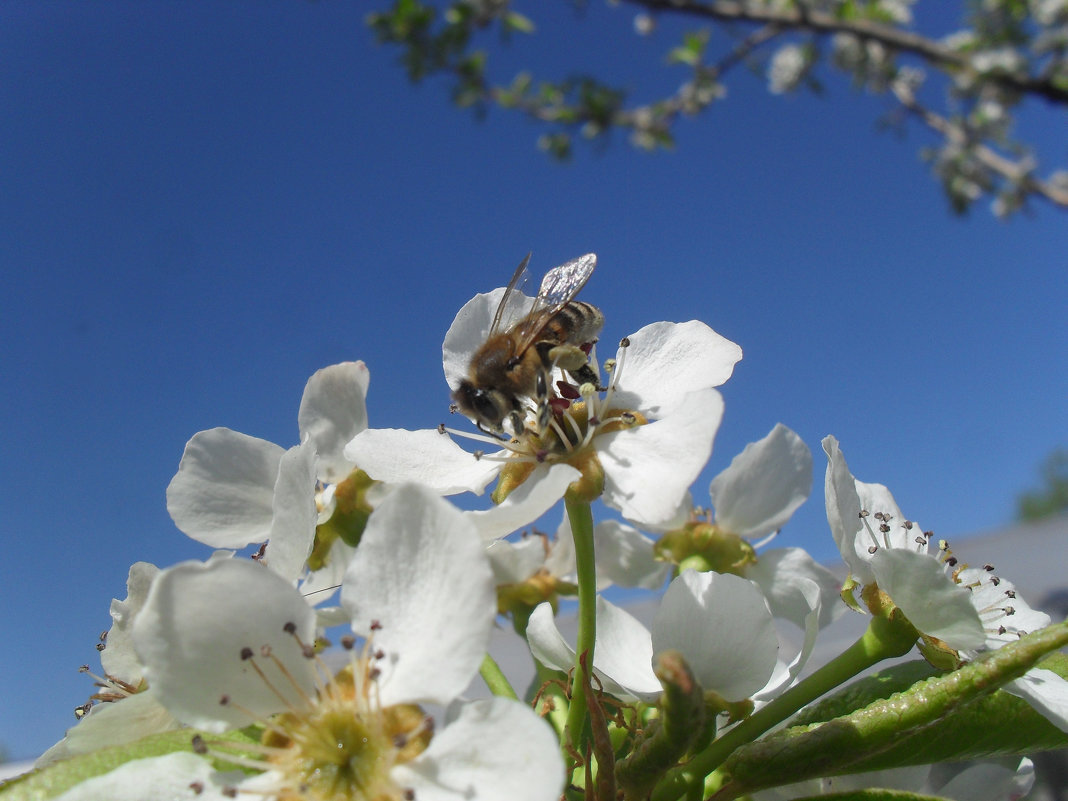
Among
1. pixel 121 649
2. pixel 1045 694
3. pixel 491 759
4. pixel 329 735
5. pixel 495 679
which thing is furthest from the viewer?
pixel 121 649

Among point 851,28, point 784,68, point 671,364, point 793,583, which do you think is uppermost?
point 784,68

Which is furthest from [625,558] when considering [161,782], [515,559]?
[161,782]

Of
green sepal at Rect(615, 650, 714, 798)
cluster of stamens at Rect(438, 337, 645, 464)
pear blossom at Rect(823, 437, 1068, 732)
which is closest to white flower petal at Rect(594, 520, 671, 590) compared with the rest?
cluster of stamens at Rect(438, 337, 645, 464)

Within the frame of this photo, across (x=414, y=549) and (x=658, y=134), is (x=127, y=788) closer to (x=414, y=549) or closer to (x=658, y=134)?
(x=414, y=549)

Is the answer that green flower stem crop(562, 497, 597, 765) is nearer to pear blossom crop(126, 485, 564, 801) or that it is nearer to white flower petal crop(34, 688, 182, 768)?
pear blossom crop(126, 485, 564, 801)

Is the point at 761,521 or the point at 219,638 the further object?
the point at 761,521

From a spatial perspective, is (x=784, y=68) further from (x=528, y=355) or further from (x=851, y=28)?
(x=528, y=355)
